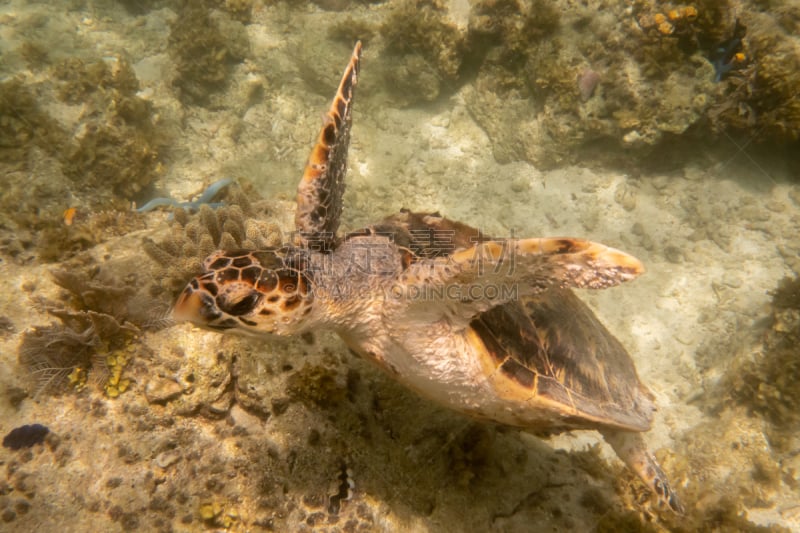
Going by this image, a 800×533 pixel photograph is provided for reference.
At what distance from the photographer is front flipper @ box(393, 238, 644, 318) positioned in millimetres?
1201

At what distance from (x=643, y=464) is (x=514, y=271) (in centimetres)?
213

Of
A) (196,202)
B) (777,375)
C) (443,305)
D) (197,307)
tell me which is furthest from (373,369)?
(777,375)

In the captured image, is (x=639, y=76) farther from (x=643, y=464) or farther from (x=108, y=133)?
(x=108, y=133)

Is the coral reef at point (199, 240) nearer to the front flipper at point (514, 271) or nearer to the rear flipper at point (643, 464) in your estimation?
the front flipper at point (514, 271)

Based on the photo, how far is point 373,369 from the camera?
7.70ft

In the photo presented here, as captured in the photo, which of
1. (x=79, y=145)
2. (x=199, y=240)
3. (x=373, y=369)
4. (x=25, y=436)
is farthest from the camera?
(x=79, y=145)

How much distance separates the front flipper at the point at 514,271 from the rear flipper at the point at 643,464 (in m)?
1.62

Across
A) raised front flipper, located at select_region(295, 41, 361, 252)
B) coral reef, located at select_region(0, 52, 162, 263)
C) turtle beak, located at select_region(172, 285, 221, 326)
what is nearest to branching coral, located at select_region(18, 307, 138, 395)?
turtle beak, located at select_region(172, 285, 221, 326)

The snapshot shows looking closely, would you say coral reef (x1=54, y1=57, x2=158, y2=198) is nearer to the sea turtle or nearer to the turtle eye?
the sea turtle

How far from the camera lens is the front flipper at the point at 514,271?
3.94ft

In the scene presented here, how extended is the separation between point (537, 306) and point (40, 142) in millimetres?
6072

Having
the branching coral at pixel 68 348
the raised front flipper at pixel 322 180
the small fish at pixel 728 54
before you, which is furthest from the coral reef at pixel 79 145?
the small fish at pixel 728 54

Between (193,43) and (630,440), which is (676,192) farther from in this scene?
(193,43)

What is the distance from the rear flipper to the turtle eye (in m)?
2.29
